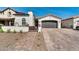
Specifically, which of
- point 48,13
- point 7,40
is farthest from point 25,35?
point 48,13

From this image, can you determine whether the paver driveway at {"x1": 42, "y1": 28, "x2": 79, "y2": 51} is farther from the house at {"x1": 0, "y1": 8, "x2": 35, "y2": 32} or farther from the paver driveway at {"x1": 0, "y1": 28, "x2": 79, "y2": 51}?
the house at {"x1": 0, "y1": 8, "x2": 35, "y2": 32}

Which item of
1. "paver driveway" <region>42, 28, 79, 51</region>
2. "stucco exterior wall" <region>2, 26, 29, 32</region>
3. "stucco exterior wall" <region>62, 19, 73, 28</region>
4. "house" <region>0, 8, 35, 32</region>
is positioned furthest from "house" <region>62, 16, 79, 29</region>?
"stucco exterior wall" <region>2, 26, 29, 32</region>

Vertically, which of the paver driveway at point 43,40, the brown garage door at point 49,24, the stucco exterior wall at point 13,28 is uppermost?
the brown garage door at point 49,24

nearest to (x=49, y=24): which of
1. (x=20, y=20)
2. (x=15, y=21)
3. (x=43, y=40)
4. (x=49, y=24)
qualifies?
(x=49, y=24)

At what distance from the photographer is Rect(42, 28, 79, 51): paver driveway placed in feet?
14.7

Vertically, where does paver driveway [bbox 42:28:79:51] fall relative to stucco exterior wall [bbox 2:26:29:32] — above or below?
below

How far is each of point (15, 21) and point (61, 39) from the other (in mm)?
1201

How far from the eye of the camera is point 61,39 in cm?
459

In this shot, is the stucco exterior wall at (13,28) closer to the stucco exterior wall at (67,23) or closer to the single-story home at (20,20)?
the single-story home at (20,20)

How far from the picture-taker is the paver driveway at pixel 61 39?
14.7 feet

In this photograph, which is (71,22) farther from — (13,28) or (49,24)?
(13,28)

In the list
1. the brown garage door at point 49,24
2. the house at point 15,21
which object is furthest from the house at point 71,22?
the house at point 15,21
